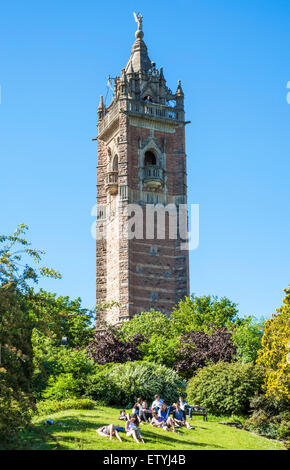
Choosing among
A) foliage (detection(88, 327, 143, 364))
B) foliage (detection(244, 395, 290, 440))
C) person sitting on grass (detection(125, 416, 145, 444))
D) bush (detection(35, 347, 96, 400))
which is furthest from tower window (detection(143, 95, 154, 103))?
person sitting on grass (detection(125, 416, 145, 444))

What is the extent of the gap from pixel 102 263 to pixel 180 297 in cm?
735

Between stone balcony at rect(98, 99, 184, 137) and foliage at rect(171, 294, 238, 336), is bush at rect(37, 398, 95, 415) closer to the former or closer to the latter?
foliage at rect(171, 294, 238, 336)

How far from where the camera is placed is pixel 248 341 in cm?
3850

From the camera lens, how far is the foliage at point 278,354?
31453 mm

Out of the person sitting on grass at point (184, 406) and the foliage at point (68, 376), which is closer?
the person sitting on grass at point (184, 406)

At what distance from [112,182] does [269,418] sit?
3227 centimetres

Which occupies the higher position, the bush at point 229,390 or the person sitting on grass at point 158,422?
the bush at point 229,390

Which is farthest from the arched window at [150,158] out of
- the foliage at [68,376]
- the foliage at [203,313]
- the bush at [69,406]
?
the bush at [69,406]

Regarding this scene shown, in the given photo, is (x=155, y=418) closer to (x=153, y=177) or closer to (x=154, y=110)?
(x=153, y=177)

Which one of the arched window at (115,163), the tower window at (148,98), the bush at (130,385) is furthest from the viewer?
the tower window at (148,98)

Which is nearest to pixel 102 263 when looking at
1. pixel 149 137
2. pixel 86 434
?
pixel 149 137

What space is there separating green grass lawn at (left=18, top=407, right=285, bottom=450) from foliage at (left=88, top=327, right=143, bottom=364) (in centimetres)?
797

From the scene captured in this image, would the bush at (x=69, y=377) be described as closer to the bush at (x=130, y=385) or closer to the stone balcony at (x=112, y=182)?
the bush at (x=130, y=385)

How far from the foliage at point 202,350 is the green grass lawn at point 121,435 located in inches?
341
